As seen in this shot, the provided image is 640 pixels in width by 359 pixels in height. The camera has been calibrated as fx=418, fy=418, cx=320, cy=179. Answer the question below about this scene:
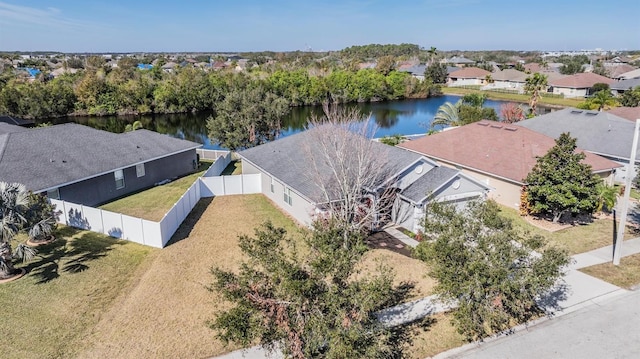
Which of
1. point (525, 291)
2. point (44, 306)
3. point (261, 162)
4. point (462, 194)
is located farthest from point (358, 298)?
point (261, 162)

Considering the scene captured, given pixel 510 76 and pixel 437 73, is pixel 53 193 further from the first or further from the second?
pixel 437 73

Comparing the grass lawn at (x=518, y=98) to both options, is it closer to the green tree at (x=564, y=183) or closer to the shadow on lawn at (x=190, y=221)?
the green tree at (x=564, y=183)

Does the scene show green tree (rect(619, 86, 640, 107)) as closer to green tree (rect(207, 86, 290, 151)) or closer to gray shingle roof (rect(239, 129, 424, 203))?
gray shingle roof (rect(239, 129, 424, 203))

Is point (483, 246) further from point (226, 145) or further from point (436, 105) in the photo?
point (436, 105)

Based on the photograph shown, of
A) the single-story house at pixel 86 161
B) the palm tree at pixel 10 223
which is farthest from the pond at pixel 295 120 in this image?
the palm tree at pixel 10 223

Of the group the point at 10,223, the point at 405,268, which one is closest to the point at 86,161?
the point at 10,223

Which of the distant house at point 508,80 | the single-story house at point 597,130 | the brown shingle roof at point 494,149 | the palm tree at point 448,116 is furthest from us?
the distant house at point 508,80
